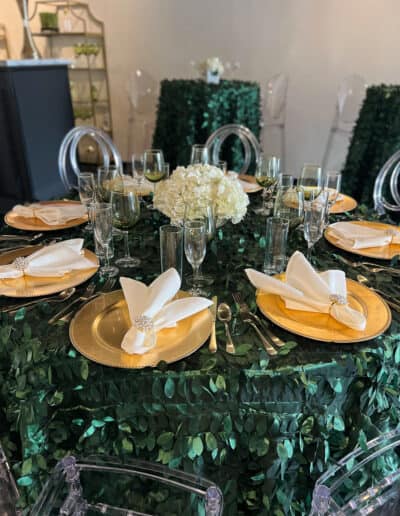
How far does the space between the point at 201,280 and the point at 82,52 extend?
4455 mm

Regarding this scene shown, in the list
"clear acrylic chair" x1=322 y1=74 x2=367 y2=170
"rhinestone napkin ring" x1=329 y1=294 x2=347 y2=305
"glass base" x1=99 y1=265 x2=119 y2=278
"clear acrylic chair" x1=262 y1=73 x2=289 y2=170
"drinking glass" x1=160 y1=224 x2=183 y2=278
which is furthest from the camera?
"clear acrylic chair" x1=262 y1=73 x2=289 y2=170

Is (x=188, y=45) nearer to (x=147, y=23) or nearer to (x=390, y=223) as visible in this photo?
(x=147, y=23)

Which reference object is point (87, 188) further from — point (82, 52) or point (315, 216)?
point (82, 52)

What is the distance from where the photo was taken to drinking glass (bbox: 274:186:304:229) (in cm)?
124

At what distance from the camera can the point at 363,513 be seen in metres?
0.85

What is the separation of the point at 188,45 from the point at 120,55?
2.71ft

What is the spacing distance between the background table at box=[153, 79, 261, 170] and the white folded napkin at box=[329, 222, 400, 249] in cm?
223

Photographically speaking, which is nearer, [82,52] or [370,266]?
[370,266]

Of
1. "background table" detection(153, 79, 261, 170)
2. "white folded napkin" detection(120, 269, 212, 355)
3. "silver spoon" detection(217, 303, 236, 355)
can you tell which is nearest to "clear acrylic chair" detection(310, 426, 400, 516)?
"silver spoon" detection(217, 303, 236, 355)

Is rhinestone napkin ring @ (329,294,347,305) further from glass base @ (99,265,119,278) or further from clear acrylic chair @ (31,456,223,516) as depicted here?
glass base @ (99,265,119,278)

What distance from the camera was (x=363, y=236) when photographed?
4.40 ft

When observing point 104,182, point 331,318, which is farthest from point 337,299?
point 104,182

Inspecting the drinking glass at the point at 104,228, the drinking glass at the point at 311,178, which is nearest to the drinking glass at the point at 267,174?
the drinking glass at the point at 311,178

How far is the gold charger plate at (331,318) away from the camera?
870mm
